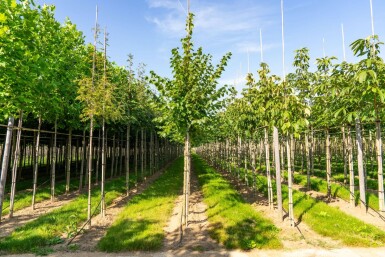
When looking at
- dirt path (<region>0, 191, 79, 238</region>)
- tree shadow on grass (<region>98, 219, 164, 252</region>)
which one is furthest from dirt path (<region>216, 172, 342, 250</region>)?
dirt path (<region>0, 191, 79, 238</region>)

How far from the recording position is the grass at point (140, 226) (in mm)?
8859

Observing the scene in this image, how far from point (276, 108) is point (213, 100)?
8.50 feet

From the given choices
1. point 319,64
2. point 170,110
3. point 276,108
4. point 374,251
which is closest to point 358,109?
point 276,108

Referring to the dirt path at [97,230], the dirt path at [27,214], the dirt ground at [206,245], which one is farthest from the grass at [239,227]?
the dirt path at [27,214]

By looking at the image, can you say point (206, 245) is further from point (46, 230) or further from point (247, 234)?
point (46, 230)

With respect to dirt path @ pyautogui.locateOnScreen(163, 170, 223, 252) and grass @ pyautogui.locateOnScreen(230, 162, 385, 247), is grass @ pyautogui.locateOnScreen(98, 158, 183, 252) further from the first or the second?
grass @ pyautogui.locateOnScreen(230, 162, 385, 247)

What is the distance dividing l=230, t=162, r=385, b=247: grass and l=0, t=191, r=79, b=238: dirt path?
38.2ft

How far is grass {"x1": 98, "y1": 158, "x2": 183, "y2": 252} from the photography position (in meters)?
8.86

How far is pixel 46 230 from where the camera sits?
10.2 m

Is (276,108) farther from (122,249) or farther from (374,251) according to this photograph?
(122,249)

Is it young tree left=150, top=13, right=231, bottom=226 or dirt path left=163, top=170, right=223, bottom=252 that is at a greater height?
young tree left=150, top=13, right=231, bottom=226

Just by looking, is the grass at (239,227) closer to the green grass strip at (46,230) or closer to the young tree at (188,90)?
the young tree at (188,90)

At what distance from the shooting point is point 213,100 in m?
11.7

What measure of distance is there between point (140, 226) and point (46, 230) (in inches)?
133
